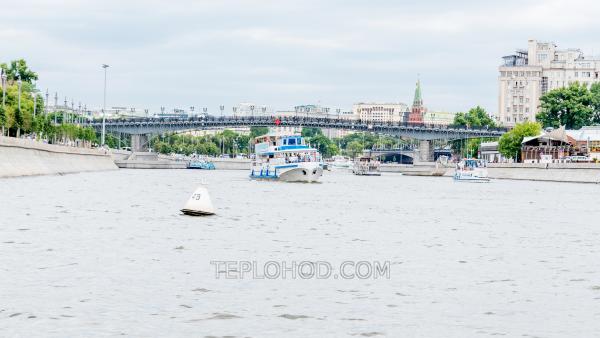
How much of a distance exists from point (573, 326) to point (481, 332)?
198cm

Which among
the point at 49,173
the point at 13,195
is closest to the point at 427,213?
the point at 13,195

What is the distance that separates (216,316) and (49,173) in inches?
3557

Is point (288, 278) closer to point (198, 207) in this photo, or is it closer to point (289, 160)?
point (198, 207)

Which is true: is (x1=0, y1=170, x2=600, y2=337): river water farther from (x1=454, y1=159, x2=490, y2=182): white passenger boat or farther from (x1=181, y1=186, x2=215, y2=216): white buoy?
(x1=454, y1=159, x2=490, y2=182): white passenger boat

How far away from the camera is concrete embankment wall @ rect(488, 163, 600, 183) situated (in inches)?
4955

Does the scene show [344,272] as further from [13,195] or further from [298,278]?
[13,195]

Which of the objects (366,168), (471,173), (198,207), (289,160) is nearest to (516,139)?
(366,168)

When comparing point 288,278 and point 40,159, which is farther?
point 40,159

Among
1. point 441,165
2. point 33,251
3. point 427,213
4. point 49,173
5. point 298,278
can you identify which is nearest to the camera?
point 298,278

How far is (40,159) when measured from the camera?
3999 inches

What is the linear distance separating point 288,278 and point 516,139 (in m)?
167

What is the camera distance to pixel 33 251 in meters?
28.9

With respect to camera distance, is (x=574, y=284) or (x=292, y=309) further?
(x=574, y=284)

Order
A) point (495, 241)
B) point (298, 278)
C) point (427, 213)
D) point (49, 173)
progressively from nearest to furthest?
point (298, 278), point (495, 241), point (427, 213), point (49, 173)
